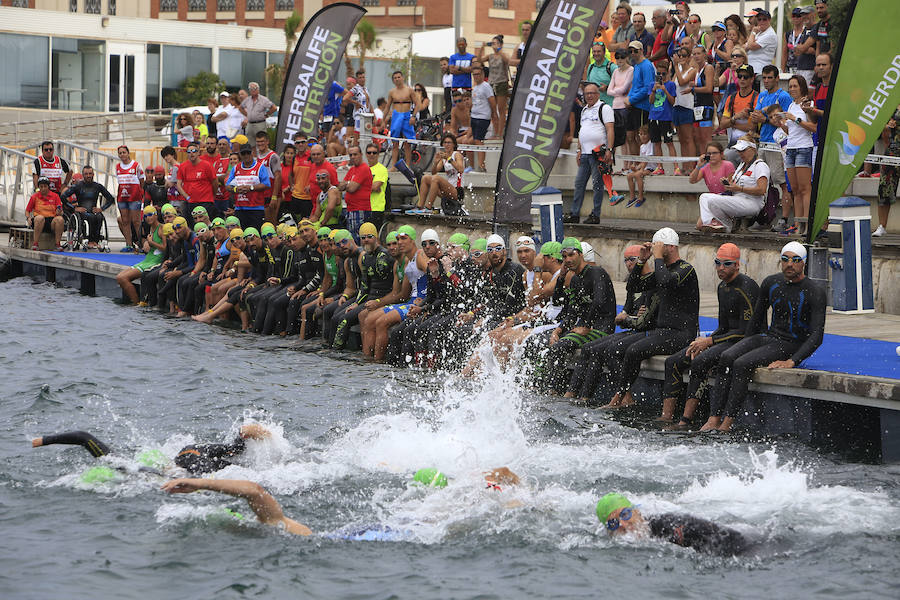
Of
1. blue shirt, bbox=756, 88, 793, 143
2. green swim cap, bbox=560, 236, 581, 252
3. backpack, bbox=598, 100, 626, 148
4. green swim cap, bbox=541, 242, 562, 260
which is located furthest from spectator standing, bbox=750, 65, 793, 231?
green swim cap, bbox=560, 236, 581, 252

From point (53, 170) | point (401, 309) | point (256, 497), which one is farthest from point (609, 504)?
point (53, 170)

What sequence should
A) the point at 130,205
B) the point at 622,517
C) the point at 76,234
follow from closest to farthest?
the point at 622,517 → the point at 130,205 → the point at 76,234

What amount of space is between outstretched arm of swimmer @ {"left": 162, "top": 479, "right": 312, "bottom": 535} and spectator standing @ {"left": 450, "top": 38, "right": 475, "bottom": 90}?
14.8 m

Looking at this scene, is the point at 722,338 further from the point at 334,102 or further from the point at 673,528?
the point at 334,102

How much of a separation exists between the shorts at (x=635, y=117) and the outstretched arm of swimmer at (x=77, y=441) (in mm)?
11313

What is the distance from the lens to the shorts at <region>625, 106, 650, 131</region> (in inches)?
737

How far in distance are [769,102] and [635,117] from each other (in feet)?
8.40

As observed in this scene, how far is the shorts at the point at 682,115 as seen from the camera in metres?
18.2

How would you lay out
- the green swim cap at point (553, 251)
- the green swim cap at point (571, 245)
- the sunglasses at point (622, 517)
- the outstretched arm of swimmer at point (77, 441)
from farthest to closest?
the green swim cap at point (553, 251) → the green swim cap at point (571, 245) → the outstretched arm of swimmer at point (77, 441) → the sunglasses at point (622, 517)

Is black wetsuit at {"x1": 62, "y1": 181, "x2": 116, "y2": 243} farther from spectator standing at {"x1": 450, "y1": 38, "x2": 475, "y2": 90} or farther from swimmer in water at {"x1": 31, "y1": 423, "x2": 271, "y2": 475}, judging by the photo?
swimmer in water at {"x1": 31, "y1": 423, "x2": 271, "y2": 475}

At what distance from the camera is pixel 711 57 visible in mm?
19312

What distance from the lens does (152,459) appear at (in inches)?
388

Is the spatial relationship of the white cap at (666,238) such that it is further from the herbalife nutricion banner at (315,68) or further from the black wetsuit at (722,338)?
the herbalife nutricion banner at (315,68)

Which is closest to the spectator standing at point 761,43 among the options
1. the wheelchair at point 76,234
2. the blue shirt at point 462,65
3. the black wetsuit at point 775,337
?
the blue shirt at point 462,65
